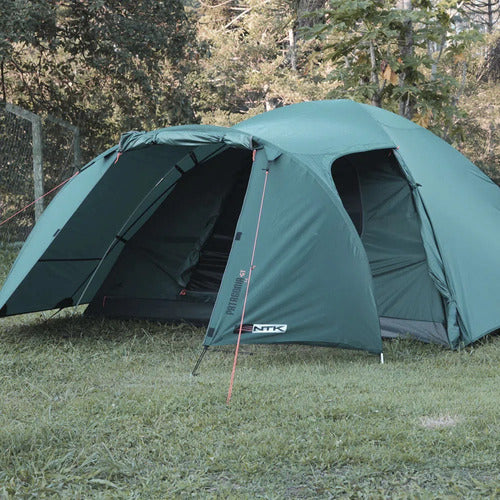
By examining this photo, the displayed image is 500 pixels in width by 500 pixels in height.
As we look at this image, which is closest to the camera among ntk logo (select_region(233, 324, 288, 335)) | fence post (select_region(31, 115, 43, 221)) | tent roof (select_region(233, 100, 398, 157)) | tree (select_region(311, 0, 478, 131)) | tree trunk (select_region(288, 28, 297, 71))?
ntk logo (select_region(233, 324, 288, 335))

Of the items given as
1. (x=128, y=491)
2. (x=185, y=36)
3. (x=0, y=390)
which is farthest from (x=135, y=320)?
(x=185, y=36)

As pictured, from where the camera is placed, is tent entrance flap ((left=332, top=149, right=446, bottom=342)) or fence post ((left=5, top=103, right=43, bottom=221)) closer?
tent entrance flap ((left=332, top=149, right=446, bottom=342))

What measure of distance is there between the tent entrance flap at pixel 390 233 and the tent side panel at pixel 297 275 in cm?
84

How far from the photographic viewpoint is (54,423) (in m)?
3.78

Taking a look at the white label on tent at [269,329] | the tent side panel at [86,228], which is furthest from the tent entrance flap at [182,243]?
the white label on tent at [269,329]

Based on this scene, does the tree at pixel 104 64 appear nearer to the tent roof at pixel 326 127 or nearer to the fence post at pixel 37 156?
the fence post at pixel 37 156

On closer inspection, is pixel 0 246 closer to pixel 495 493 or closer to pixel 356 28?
pixel 356 28

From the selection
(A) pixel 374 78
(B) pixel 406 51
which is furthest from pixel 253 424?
(B) pixel 406 51

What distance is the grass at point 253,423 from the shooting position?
10.4 ft

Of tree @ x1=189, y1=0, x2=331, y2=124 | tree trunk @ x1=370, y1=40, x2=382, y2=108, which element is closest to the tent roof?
tree trunk @ x1=370, y1=40, x2=382, y2=108

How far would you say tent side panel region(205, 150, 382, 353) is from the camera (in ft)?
16.1

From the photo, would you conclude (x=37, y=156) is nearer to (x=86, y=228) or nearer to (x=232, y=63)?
(x=86, y=228)

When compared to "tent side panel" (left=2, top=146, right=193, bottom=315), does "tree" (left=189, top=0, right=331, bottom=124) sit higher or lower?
lower

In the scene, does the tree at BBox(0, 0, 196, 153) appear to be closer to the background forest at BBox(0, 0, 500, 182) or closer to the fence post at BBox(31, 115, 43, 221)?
the background forest at BBox(0, 0, 500, 182)
